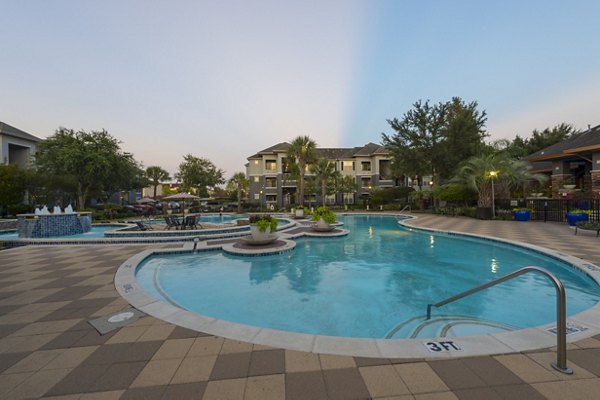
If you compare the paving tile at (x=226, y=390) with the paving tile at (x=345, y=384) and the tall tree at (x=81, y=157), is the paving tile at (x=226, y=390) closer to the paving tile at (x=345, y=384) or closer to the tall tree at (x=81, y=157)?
the paving tile at (x=345, y=384)

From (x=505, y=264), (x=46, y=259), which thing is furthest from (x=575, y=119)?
(x=46, y=259)

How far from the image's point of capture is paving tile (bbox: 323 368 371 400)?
209 centimetres

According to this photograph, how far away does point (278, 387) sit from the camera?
2219 mm

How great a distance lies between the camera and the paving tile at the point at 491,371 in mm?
2230

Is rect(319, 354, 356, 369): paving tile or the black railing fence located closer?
rect(319, 354, 356, 369): paving tile

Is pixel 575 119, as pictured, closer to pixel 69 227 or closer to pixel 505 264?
pixel 505 264

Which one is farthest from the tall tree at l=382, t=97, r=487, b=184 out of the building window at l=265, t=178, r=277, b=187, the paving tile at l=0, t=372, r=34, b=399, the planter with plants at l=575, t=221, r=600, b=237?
the paving tile at l=0, t=372, r=34, b=399

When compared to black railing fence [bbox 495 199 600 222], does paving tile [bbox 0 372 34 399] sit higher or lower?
lower

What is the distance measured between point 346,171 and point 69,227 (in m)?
35.8

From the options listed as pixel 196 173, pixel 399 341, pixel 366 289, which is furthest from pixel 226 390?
pixel 196 173

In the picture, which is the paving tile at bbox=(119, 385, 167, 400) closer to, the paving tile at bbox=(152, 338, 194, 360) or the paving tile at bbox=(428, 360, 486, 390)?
the paving tile at bbox=(152, 338, 194, 360)

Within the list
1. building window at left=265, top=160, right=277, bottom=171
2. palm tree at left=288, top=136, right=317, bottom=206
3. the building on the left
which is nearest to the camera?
the building on the left

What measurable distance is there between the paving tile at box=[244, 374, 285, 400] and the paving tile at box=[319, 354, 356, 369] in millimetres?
494

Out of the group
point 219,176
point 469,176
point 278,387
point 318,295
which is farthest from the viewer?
point 219,176
